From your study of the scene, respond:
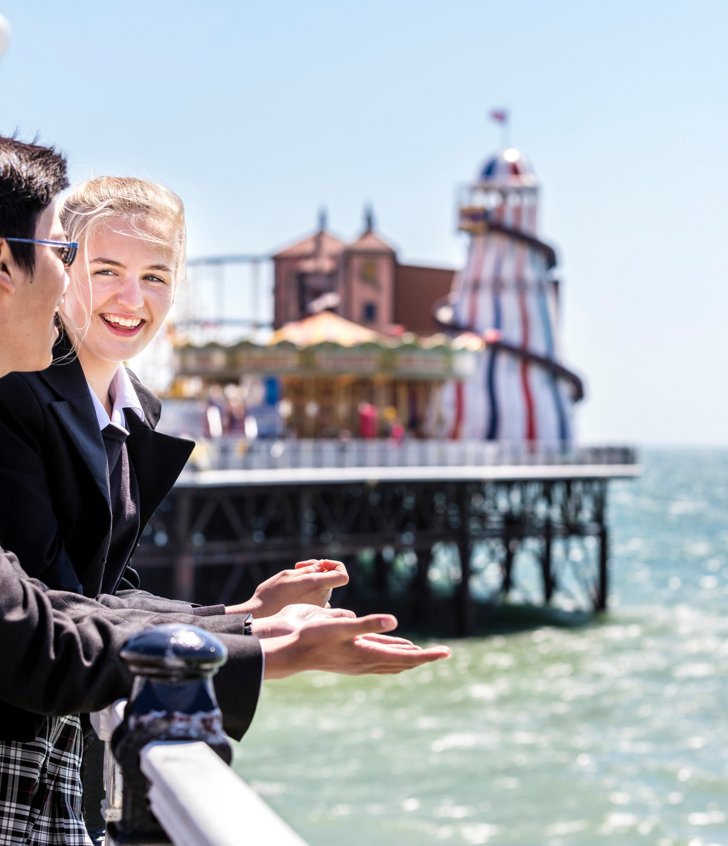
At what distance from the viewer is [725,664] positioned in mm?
22984

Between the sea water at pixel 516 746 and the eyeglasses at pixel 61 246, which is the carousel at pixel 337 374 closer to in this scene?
the sea water at pixel 516 746

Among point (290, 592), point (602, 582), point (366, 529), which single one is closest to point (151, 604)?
point (290, 592)

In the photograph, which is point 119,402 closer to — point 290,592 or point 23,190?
point 290,592

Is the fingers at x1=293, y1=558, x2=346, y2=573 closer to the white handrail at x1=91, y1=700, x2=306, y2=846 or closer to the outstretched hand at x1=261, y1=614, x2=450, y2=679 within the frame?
the outstretched hand at x1=261, y1=614, x2=450, y2=679

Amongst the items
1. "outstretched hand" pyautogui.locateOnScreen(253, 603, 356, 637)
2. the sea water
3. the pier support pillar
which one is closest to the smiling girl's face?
"outstretched hand" pyautogui.locateOnScreen(253, 603, 356, 637)

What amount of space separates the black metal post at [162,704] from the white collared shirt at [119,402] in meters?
0.67

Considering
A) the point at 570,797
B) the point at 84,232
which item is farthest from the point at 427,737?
the point at 84,232

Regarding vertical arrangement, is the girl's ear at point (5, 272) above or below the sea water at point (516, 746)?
above

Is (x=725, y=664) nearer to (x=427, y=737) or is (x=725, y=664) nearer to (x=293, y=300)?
(x=427, y=737)

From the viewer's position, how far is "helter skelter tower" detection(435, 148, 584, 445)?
1374 inches

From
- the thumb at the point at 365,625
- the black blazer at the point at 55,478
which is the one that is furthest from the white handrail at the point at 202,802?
the black blazer at the point at 55,478

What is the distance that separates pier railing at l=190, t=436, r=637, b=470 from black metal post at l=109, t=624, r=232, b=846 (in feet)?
66.3

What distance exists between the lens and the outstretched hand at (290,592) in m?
2.42

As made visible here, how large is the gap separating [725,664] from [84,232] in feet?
71.4
